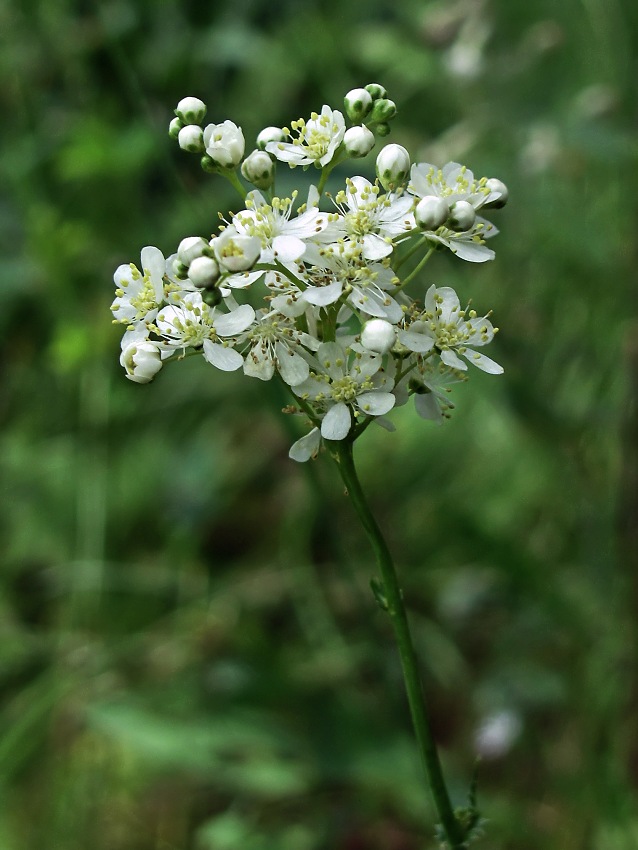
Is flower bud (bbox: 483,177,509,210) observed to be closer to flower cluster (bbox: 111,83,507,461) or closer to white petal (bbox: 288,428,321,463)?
flower cluster (bbox: 111,83,507,461)

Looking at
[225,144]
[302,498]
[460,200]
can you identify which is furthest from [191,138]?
[302,498]

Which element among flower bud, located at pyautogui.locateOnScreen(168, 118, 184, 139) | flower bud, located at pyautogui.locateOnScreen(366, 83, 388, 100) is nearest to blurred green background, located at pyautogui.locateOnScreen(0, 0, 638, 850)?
flower bud, located at pyautogui.locateOnScreen(168, 118, 184, 139)

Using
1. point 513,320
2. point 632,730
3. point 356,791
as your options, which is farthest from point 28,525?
point 632,730

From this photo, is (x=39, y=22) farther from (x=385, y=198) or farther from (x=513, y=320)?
(x=385, y=198)

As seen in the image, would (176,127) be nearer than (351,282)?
No

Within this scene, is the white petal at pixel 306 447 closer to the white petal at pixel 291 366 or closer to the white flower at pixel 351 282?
the white petal at pixel 291 366

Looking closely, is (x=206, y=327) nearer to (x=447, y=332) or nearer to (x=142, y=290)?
(x=142, y=290)

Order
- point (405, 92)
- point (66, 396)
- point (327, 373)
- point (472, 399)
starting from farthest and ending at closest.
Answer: point (405, 92)
point (66, 396)
point (472, 399)
point (327, 373)
